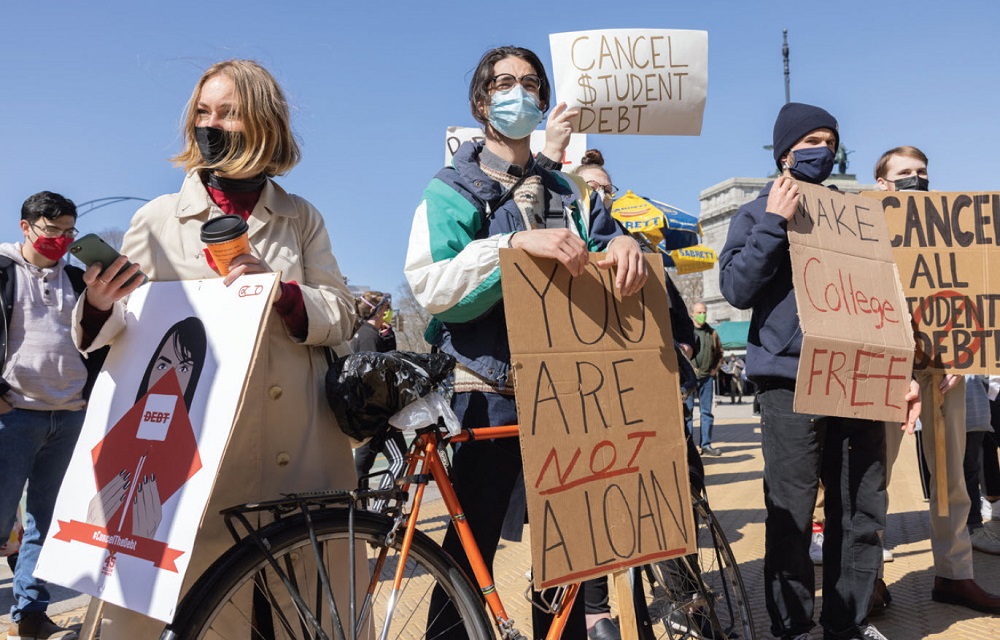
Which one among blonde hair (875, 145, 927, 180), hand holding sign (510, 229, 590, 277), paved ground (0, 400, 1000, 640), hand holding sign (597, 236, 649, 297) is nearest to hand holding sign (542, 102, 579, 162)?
hand holding sign (597, 236, 649, 297)

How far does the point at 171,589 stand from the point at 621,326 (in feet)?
4.55

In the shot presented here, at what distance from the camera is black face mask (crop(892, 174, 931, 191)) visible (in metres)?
3.96

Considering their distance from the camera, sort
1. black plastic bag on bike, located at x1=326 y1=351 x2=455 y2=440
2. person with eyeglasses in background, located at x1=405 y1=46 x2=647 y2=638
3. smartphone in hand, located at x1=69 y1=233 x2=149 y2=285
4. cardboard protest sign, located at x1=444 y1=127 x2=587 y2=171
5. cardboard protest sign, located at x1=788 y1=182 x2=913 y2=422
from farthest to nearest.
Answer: cardboard protest sign, located at x1=444 y1=127 x2=587 y2=171
cardboard protest sign, located at x1=788 y1=182 x2=913 y2=422
person with eyeglasses in background, located at x1=405 y1=46 x2=647 y2=638
black plastic bag on bike, located at x1=326 y1=351 x2=455 y2=440
smartphone in hand, located at x1=69 y1=233 x2=149 y2=285

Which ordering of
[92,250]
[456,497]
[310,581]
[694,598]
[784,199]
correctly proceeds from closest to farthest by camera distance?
[92,250] < [310,581] < [456,497] < [694,598] < [784,199]

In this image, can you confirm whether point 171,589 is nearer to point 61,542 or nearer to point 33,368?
point 61,542

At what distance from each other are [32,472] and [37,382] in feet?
1.64

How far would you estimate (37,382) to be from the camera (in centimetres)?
382

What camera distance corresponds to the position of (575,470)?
216 centimetres

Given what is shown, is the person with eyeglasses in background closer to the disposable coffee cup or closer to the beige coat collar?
the beige coat collar

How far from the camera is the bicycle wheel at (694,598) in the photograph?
274 cm

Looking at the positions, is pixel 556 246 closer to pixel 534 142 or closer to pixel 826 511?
pixel 826 511

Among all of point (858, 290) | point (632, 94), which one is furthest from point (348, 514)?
point (632, 94)

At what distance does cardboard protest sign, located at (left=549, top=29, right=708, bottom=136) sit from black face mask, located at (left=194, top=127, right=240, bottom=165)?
224 centimetres

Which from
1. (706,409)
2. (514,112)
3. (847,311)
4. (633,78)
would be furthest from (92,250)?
(706,409)
